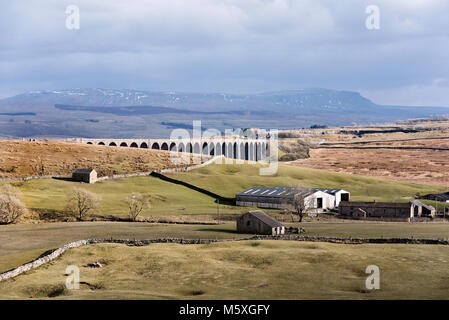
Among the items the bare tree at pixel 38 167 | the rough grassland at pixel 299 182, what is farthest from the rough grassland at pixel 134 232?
the bare tree at pixel 38 167

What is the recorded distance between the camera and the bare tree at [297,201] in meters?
91.9

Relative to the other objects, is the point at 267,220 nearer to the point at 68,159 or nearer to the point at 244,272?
the point at 244,272

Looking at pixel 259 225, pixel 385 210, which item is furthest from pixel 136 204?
pixel 385 210

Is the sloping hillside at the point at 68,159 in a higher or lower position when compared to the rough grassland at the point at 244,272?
higher

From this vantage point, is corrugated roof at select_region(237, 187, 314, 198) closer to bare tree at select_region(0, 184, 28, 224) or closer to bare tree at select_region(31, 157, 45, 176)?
bare tree at select_region(0, 184, 28, 224)

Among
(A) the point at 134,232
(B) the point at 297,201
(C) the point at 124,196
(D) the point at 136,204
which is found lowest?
(A) the point at 134,232

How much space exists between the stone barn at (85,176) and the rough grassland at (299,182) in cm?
2115

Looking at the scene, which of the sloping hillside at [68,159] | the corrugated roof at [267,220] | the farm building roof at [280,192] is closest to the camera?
the corrugated roof at [267,220]

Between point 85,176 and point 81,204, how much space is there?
94.5 feet

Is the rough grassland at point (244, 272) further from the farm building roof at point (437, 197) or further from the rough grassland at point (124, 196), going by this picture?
the farm building roof at point (437, 197)

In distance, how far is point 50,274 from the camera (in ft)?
161

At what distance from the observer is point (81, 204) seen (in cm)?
8938

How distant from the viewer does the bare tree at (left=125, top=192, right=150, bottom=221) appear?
8906 cm
